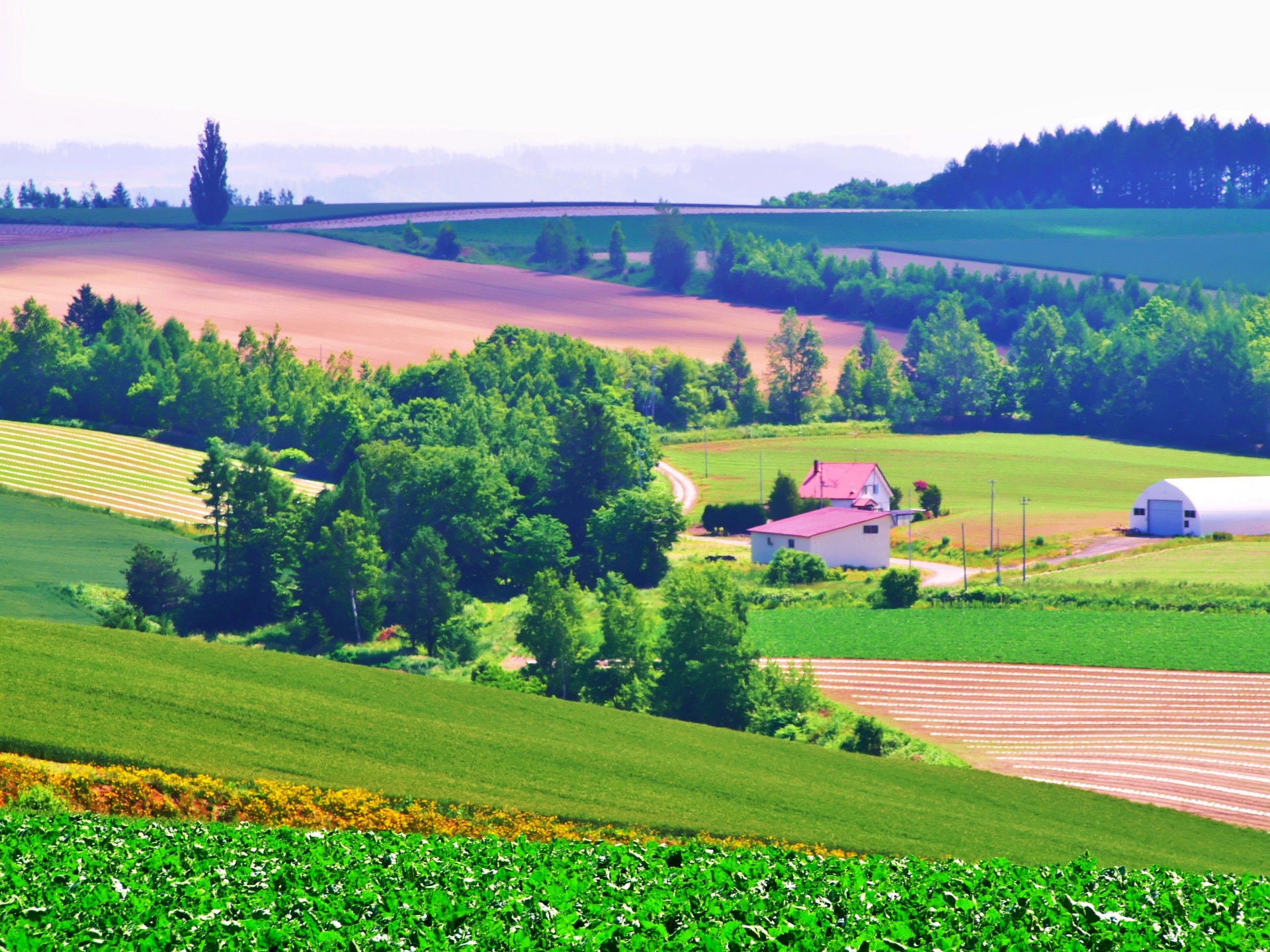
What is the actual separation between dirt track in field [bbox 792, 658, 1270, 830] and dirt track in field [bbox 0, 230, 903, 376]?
9157 centimetres

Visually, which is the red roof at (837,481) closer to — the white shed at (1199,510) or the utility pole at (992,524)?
the utility pole at (992,524)

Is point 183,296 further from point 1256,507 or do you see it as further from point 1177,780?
point 1177,780

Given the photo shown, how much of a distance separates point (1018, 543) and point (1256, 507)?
1734 centimetres

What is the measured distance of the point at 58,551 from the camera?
71.5 meters

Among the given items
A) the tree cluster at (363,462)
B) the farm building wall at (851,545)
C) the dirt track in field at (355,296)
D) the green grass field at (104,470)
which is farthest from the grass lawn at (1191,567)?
the dirt track in field at (355,296)

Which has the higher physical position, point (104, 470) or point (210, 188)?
point (210, 188)

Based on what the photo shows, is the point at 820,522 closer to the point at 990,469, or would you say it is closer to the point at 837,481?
the point at 837,481

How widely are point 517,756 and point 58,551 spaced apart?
4459 cm

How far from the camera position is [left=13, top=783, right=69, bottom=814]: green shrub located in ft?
89.0

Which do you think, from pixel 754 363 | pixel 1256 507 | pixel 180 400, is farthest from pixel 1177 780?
pixel 754 363

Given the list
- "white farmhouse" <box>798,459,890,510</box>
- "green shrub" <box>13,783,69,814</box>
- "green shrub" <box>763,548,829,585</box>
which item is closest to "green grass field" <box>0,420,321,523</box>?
"green shrub" <box>763,548,829,585</box>

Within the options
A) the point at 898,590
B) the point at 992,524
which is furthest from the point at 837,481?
the point at 898,590

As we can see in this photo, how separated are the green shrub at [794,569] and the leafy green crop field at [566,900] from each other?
56420 mm

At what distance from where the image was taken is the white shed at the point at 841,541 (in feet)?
277
